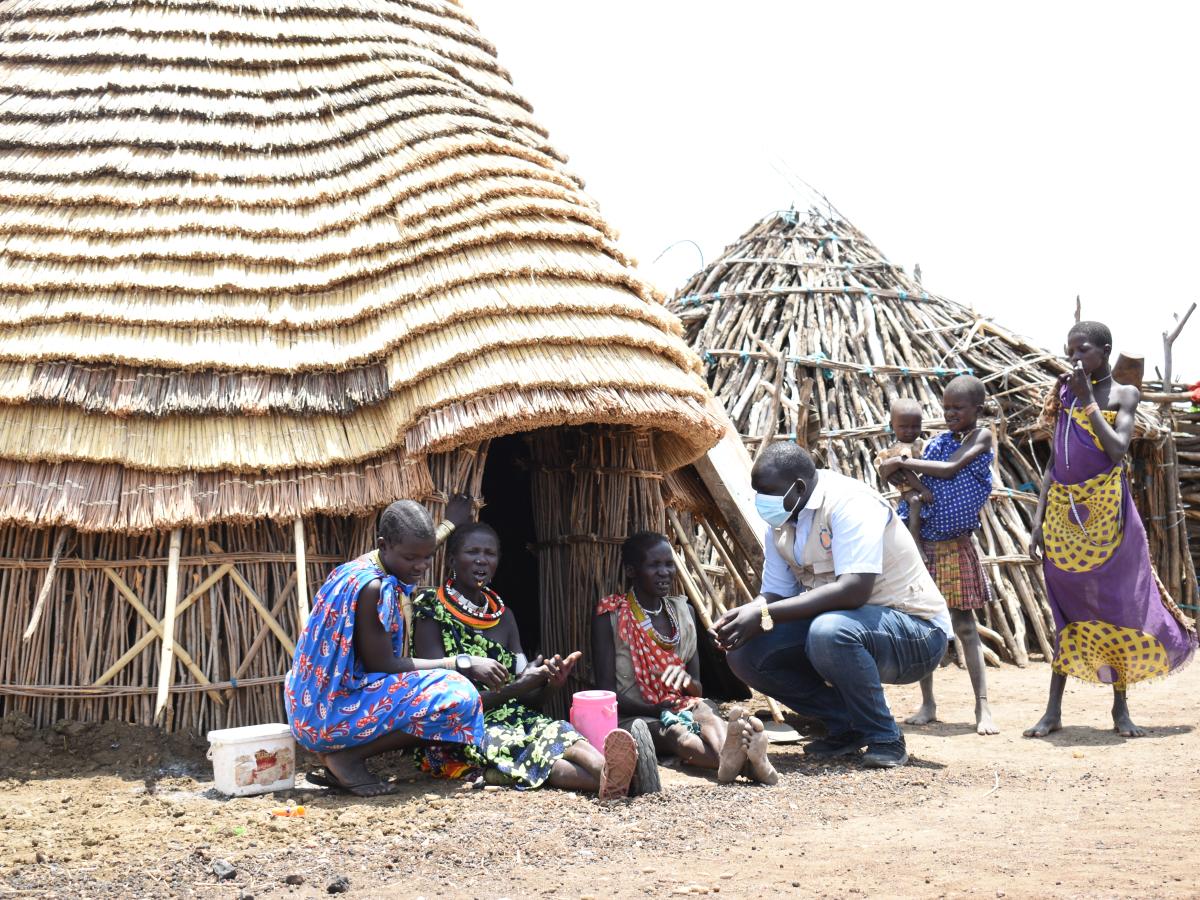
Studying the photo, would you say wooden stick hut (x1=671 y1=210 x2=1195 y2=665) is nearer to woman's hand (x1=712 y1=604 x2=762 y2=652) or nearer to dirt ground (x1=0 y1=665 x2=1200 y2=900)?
dirt ground (x1=0 y1=665 x2=1200 y2=900)

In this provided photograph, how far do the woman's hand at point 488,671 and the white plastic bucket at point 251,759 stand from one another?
72 cm

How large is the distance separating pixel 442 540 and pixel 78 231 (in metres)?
2.23

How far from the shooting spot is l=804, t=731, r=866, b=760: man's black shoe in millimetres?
5004

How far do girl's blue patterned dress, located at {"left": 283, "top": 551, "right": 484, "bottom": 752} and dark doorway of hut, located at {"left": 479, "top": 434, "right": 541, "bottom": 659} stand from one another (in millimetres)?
2318

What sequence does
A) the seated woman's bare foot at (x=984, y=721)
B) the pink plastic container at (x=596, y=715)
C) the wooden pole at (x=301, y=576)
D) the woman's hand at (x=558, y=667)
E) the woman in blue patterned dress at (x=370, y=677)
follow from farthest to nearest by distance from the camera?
the seated woman's bare foot at (x=984, y=721)
the wooden pole at (x=301, y=576)
the pink plastic container at (x=596, y=715)
the woman's hand at (x=558, y=667)
the woman in blue patterned dress at (x=370, y=677)

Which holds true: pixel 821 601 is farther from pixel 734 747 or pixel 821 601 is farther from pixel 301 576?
pixel 301 576

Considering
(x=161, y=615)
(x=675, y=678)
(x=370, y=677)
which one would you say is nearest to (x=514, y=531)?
(x=675, y=678)

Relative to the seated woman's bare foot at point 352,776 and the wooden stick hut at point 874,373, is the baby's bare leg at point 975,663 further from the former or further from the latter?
the seated woman's bare foot at point 352,776

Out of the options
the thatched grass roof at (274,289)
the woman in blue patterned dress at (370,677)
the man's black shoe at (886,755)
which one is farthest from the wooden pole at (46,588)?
the man's black shoe at (886,755)

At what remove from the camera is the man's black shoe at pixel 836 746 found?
5004mm

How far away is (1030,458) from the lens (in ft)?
31.7

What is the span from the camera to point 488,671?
4.60 m

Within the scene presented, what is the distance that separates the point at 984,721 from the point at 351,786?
9.81 ft

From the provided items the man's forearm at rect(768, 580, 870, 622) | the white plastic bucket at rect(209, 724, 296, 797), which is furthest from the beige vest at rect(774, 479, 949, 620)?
the white plastic bucket at rect(209, 724, 296, 797)
